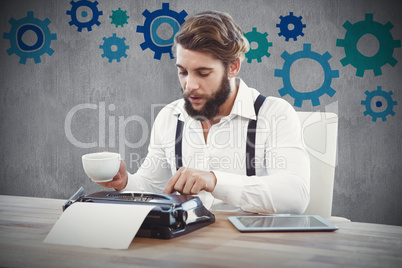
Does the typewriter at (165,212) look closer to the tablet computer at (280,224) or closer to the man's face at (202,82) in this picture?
the tablet computer at (280,224)

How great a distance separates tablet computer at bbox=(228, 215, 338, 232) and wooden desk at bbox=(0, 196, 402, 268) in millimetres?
20

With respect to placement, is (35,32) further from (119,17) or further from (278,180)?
(278,180)

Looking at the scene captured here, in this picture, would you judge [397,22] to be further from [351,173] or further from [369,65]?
[351,173]

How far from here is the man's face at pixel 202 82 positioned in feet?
5.12

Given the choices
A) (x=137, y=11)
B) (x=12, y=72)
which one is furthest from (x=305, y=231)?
(x=12, y=72)

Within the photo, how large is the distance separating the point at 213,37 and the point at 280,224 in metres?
0.87

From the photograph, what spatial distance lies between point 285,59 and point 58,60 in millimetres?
1634

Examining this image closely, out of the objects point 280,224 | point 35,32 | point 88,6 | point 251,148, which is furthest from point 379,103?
point 35,32

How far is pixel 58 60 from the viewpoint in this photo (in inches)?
114

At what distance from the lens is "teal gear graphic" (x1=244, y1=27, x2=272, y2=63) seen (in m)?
2.53

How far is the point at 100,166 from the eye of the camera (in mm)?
1062

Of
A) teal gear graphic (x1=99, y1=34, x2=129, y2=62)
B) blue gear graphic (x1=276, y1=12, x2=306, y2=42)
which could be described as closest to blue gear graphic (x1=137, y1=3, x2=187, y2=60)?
teal gear graphic (x1=99, y1=34, x2=129, y2=62)

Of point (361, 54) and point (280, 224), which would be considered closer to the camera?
point (280, 224)

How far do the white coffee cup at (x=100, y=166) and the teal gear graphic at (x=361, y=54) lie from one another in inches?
71.3
